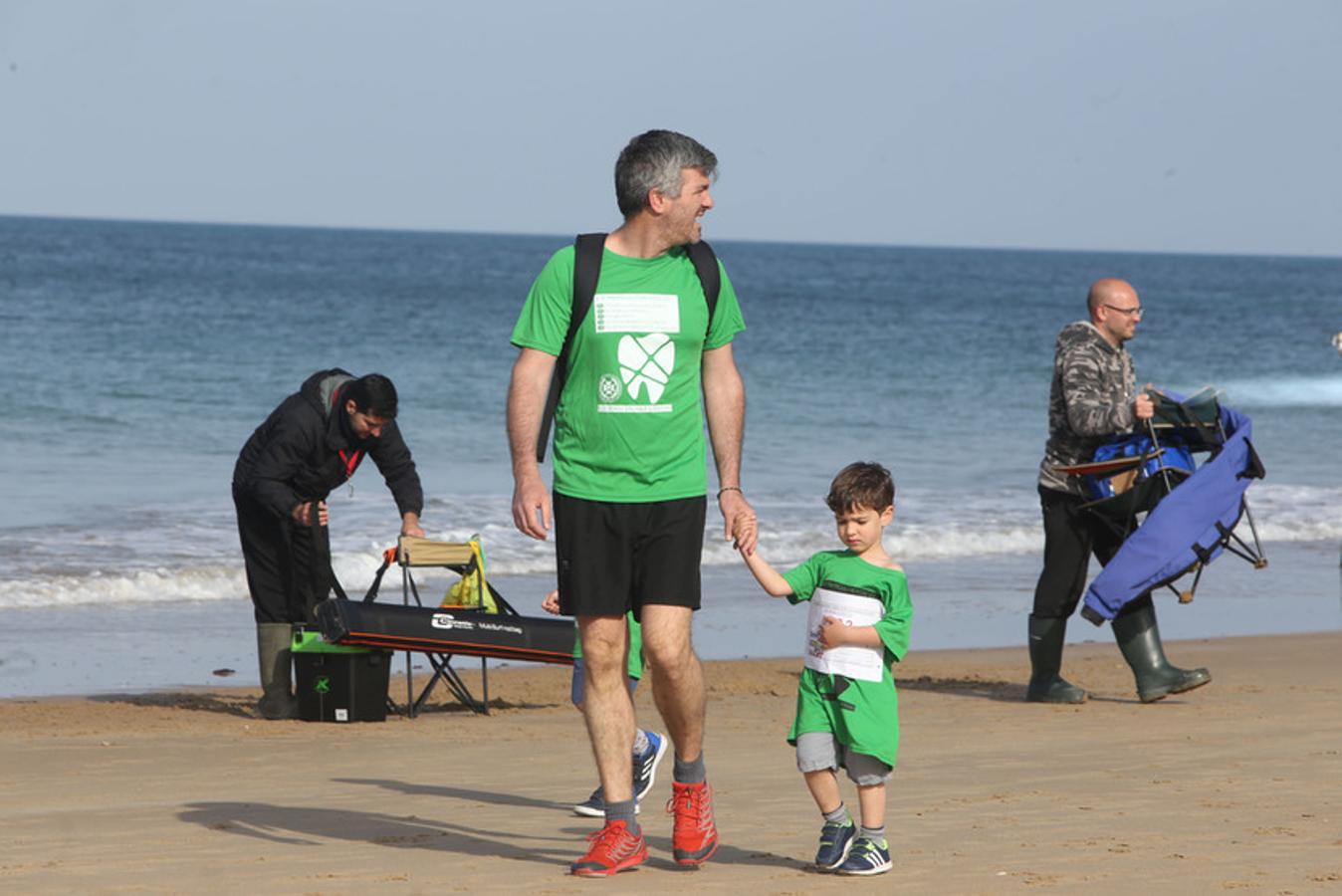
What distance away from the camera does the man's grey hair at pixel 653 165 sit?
4699 millimetres

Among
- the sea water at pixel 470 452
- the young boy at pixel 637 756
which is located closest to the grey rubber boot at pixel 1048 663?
the sea water at pixel 470 452

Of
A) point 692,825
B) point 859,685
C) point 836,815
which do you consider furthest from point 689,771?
point 859,685

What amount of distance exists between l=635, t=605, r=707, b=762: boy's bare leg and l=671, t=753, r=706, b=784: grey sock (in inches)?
0.4

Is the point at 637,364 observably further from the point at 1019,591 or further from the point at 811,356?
the point at 811,356

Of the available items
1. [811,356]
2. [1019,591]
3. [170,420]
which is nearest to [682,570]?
[1019,591]

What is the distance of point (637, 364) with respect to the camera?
15.4 feet

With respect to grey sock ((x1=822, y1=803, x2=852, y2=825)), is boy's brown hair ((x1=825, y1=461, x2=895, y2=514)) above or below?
above

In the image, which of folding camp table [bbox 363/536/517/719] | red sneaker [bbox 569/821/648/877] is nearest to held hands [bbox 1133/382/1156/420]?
folding camp table [bbox 363/536/517/719]

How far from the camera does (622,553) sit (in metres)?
4.73

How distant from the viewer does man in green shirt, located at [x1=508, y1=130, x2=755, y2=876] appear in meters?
4.69

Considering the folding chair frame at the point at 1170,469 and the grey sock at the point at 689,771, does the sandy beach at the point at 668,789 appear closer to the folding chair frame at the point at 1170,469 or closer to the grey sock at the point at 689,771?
the grey sock at the point at 689,771

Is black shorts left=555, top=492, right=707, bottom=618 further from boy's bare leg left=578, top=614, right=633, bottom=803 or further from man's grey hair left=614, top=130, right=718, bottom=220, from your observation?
man's grey hair left=614, top=130, right=718, bottom=220

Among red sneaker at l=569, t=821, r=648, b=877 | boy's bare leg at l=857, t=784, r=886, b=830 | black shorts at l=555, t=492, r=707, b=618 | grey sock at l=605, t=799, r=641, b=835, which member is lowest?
red sneaker at l=569, t=821, r=648, b=877

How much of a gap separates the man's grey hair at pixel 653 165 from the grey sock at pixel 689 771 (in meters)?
1.38
